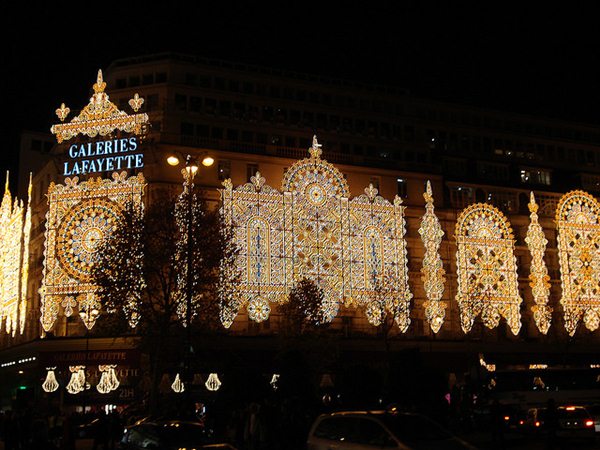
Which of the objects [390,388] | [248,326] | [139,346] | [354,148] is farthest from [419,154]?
[390,388]

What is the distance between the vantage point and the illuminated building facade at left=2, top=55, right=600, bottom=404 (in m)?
58.4

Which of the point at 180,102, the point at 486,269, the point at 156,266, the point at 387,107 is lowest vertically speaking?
the point at 156,266

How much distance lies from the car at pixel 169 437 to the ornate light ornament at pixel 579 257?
49.4 m

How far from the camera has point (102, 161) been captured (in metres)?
58.0

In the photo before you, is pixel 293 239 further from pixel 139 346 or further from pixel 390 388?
pixel 390 388

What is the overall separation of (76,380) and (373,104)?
111 ft

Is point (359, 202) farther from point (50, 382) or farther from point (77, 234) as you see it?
point (50, 382)

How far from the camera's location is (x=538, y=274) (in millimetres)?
66938

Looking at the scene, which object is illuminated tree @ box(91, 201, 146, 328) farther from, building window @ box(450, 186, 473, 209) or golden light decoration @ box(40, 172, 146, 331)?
building window @ box(450, 186, 473, 209)

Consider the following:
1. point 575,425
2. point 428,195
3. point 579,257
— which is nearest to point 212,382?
point 428,195

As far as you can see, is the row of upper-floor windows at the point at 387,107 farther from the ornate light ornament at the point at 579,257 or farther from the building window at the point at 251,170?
the ornate light ornament at the point at 579,257

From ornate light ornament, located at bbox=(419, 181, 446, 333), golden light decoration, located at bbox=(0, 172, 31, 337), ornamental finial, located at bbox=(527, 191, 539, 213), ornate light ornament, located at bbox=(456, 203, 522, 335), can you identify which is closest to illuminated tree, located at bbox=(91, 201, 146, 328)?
golden light decoration, located at bbox=(0, 172, 31, 337)

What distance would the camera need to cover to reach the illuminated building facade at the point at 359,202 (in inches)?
2298

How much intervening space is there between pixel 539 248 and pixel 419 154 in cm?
1270
